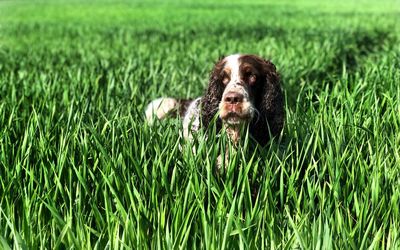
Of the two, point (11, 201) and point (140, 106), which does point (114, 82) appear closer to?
point (140, 106)

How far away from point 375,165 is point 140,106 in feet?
8.80

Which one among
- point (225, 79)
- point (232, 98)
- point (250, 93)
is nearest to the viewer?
point (232, 98)

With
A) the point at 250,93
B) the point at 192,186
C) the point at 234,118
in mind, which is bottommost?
the point at 192,186

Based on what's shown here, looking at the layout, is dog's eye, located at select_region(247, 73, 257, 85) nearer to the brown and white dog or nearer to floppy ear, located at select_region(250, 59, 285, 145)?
the brown and white dog

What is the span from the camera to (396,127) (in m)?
3.61

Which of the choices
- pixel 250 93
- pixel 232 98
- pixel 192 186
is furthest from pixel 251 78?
pixel 192 186

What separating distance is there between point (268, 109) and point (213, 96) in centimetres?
38

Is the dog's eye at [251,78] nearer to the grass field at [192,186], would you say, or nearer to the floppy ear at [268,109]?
the floppy ear at [268,109]

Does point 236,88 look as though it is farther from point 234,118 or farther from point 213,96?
point 213,96

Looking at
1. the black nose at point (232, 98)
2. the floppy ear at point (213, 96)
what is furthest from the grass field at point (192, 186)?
the floppy ear at point (213, 96)

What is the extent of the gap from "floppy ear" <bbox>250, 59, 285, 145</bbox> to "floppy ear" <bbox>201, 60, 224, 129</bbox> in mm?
256

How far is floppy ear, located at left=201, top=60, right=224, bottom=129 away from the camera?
376 cm

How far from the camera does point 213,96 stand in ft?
12.5

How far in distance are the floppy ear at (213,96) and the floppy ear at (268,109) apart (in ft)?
0.84
